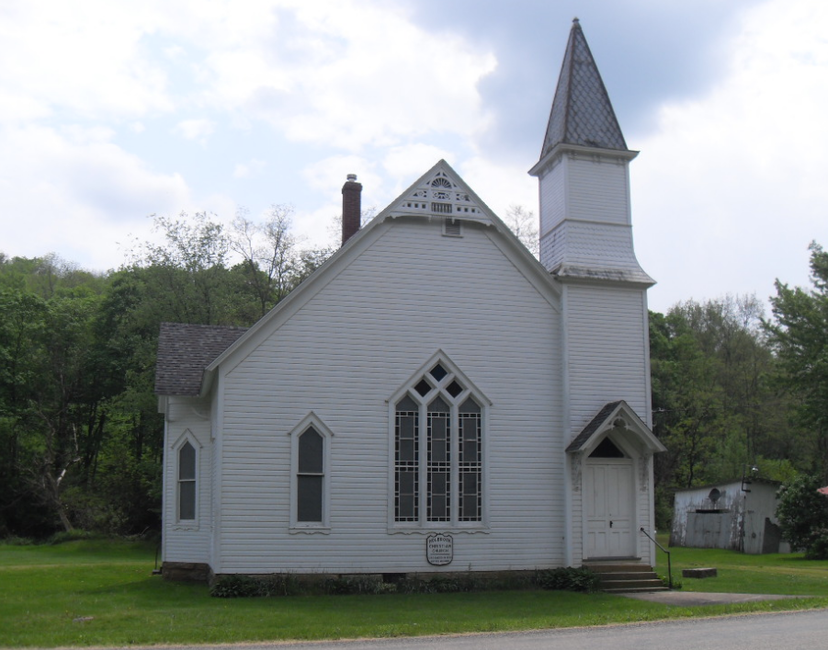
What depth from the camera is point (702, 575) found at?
2166cm

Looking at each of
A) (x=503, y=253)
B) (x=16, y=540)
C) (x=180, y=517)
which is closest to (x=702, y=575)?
(x=503, y=253)

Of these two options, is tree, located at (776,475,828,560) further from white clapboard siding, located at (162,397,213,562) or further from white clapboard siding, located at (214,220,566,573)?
white clapboard siding, located at (162,397,213,562)

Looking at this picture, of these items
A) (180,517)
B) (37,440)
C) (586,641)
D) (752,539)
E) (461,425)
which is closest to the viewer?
(586,641)

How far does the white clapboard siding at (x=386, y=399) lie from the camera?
1822 cm

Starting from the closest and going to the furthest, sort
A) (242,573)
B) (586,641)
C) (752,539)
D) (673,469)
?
(586,641) → (242,573) → (752,539) → (673,469)

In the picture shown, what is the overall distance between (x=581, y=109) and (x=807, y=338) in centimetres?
2463

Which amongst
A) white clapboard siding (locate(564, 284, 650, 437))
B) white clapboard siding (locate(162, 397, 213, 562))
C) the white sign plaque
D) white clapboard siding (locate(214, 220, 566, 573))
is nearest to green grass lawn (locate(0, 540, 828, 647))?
white clapboard siding (locate(162, 397, 213, 562))

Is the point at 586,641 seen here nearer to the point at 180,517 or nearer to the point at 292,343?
the point at 292,343

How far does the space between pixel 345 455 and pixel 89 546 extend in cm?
2182

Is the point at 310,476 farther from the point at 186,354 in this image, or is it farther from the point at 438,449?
the point at 186,354

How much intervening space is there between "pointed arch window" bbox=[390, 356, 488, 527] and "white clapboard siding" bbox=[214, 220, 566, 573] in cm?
25

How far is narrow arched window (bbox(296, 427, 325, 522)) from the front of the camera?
1842 centimetres

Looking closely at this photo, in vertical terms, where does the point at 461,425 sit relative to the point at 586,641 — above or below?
above

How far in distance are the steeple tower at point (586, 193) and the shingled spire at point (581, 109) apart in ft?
0.08
